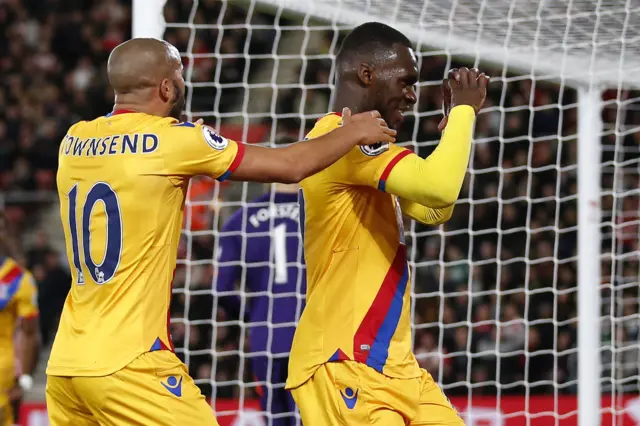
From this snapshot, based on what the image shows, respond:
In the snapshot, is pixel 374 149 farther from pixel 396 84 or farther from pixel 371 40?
pixel 371 40

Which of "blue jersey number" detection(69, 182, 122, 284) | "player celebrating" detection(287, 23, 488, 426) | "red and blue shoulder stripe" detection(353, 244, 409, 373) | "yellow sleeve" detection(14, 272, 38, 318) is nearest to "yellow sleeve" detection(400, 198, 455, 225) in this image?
"player celebrating" detection(287, 23, 488, 426)

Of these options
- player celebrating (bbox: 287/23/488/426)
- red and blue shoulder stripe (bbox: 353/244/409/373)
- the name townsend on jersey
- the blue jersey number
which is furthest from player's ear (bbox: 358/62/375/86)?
the blue jersey number

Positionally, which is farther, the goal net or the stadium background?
the stadium background

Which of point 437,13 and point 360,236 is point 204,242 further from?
point 360,236

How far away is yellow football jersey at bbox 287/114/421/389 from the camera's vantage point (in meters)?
3.41

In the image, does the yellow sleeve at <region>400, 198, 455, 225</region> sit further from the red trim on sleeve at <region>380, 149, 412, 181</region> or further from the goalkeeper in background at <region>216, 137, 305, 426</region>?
the goalkeeper in background at <region>216, 137, 305, 426</region>

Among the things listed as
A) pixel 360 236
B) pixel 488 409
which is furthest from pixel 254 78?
pixel 360 236

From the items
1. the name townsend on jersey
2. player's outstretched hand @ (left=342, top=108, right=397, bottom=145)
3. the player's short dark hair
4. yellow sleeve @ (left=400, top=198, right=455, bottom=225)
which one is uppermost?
the player's short dark hair

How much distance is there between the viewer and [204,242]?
927 centimetres

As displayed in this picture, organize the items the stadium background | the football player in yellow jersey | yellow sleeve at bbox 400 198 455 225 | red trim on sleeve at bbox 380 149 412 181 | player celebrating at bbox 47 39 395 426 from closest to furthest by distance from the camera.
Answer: player celebrating at bbox 47 39 395 426
red trim on sleeve at bbox 380 149 412 181
yellow sleeve at bbox 400 198 455 225
the stadium background
the football player in yellow jersey

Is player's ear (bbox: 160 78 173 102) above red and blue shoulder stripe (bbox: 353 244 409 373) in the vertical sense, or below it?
above

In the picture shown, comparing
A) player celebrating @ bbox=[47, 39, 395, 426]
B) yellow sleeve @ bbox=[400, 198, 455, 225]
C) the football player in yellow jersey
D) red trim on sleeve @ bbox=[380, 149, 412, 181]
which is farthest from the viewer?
the football player in yellow jersey

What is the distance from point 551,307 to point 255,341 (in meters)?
3.25

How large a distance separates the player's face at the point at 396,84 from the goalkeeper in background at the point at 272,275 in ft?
7.38
